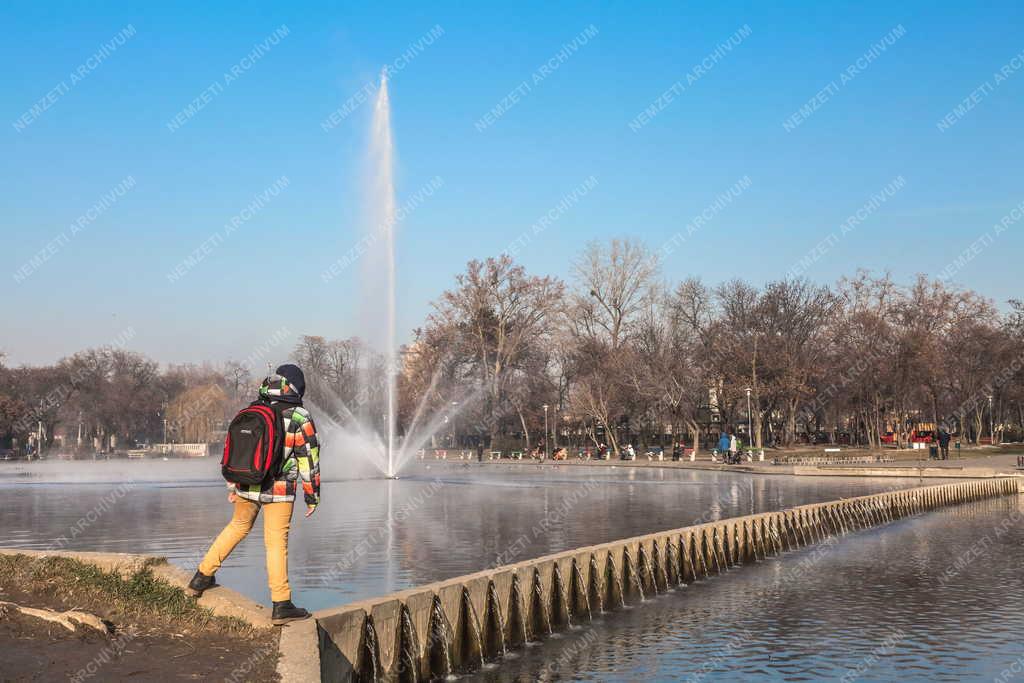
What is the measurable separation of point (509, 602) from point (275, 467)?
181 inches

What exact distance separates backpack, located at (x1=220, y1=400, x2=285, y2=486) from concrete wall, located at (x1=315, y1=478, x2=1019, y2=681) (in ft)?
4.67

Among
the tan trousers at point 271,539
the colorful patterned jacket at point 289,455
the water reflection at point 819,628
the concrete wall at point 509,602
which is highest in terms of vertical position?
the colorful patterned jacket at point 289,455

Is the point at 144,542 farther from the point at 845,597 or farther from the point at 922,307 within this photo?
the point at 922,307

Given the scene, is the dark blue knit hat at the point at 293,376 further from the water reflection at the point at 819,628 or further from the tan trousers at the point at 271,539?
the water reflection at the point at 819,628

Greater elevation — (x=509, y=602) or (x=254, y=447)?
(x=254, y=447)

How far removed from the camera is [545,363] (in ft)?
311

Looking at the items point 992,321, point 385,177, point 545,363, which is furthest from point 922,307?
Answer: point 385,177

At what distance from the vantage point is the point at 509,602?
13.0m

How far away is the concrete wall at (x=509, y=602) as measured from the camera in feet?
33.4

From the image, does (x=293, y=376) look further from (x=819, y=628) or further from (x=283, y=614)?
(x=819, y=628)

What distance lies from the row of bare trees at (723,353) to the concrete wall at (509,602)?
58591mm

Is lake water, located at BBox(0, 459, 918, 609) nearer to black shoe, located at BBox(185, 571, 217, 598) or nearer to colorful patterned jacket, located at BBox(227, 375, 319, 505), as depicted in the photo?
black shoe, located at BBox(185, 571, 217, 598)

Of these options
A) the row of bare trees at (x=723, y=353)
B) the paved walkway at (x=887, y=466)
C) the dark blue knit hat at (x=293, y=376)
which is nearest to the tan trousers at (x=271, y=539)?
the dark blue knit hat at (x=293, y=376)

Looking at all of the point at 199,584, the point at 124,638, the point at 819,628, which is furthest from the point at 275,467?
the point at 819,628
